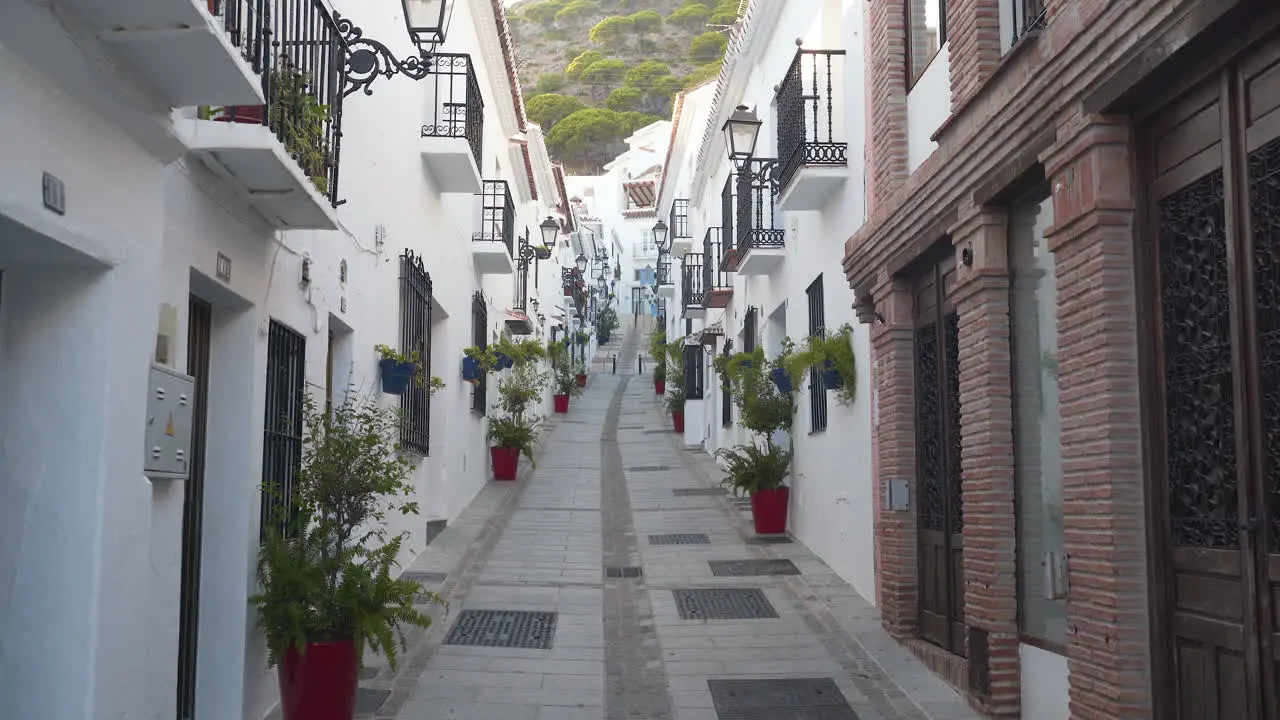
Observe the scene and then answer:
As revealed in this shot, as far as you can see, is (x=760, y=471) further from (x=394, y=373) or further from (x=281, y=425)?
(x=281, y=425)

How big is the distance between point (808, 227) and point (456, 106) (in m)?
3.97

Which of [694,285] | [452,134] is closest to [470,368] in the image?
[452,134]

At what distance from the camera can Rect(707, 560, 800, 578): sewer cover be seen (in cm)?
1110

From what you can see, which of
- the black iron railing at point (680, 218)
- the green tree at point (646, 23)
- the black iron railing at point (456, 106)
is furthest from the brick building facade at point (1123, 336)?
the green tree at point (646, 23)

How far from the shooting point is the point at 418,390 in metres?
11.8

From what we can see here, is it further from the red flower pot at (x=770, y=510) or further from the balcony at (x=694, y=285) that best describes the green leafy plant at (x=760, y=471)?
the balcony at (x=694, y=285)

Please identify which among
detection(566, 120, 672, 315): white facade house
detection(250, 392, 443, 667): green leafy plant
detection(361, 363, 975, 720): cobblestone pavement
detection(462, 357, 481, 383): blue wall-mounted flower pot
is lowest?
detection(361, 363, 975, 720): cobblestone pavement

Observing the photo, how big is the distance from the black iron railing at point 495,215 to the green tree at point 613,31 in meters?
66.2

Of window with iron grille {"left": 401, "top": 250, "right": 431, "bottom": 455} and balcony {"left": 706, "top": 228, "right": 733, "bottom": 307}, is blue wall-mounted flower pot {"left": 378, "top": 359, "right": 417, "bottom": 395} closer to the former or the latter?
window with iron grille {"left": 401, "top": 250, "right": 431, "bottom": 455}

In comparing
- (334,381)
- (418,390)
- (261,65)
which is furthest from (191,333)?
(418,390)

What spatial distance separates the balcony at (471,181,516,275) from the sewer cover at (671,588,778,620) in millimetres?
6546

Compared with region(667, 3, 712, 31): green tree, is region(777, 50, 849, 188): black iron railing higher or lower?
lower

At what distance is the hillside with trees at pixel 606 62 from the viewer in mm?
68000

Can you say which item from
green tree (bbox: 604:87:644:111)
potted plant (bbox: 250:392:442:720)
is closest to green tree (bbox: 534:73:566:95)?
green tree (bbox: 604:87:644:111)
